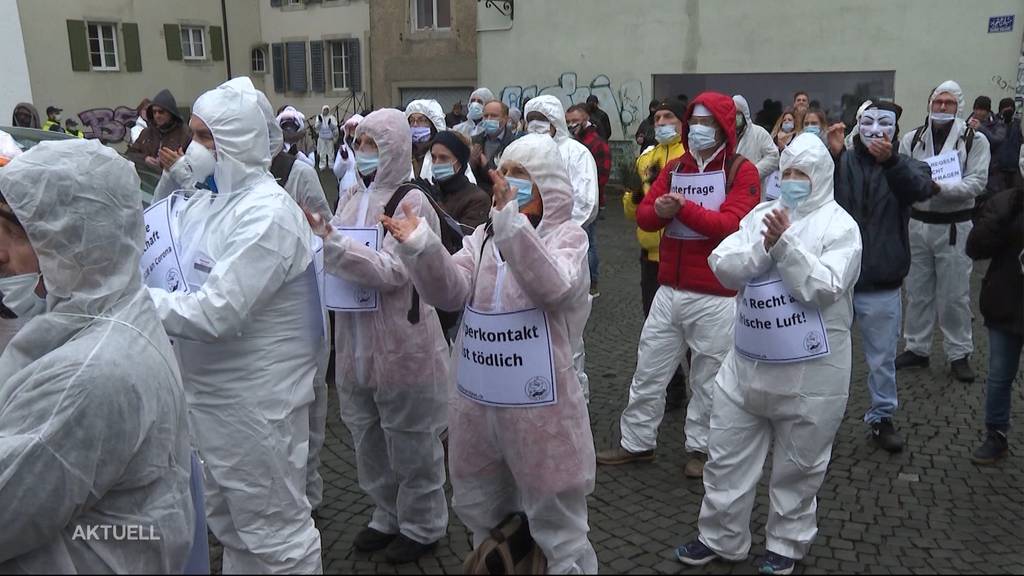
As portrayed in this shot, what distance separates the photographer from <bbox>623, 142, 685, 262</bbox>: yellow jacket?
543cm

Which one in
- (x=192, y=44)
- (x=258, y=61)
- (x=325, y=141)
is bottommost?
(x=325, y=141)

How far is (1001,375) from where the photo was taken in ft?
15.4

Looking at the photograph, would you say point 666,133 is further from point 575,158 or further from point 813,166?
point 813,166

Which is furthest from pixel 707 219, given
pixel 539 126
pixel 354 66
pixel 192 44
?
pixel 192 44

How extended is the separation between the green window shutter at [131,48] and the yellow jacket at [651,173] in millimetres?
27718

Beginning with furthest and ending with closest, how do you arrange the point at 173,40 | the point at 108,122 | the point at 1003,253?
the point at 173,40 → the point at 108,122 → the point at 1003,253

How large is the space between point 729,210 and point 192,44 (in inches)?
1213

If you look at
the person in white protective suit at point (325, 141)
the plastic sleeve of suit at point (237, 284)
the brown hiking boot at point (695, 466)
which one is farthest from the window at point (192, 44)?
the plastic sleeve of suit at point (237, 284)

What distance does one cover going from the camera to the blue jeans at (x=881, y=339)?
491cm

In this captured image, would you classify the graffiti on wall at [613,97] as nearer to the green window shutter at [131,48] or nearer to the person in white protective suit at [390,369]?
the person in white protective suit at [390,369]

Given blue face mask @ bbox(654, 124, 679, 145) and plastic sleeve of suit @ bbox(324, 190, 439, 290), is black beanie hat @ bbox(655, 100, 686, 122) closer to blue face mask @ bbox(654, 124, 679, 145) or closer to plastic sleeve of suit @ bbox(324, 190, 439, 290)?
blue face mask @ bbox(654, 124, 679, 145)

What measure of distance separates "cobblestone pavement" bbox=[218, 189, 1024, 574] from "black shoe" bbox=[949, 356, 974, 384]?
0.27ft

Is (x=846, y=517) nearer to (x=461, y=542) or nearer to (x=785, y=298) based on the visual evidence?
(x=785, y=298)

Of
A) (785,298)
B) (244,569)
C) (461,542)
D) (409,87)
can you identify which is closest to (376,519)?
(461,542)
